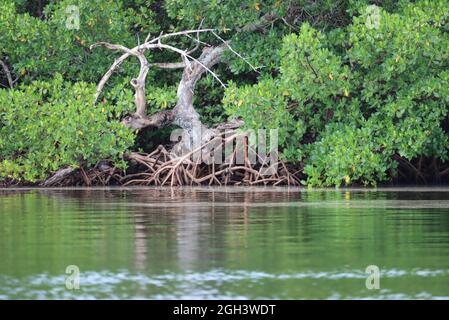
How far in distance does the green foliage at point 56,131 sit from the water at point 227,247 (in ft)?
13.0

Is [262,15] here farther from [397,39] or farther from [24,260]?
[24,260]

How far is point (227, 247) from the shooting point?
1183cm

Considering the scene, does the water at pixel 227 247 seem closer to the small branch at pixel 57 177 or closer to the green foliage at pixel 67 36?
the small branch at pixel 57 177

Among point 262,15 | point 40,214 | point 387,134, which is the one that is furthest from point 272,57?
point 40,214

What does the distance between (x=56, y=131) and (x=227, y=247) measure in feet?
38.1

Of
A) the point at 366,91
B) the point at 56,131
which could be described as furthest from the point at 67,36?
the point at 366,91

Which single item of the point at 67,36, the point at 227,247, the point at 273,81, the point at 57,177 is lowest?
the point at 227,247

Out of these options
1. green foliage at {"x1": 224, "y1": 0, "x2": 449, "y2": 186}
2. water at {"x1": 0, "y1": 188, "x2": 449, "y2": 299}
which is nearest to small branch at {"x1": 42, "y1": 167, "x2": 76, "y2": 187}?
green foliage at {"x1": 224, "y1": 0, "x2": 449, "y2": 186}

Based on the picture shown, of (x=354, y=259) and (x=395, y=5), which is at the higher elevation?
(x=395, y=5)

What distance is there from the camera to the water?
928 cm

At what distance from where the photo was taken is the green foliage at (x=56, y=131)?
23.0 meters

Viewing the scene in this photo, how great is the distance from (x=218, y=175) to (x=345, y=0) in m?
3.87

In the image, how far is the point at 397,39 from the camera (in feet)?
69.3

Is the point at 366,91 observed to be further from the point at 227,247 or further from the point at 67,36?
the point at 227,247
